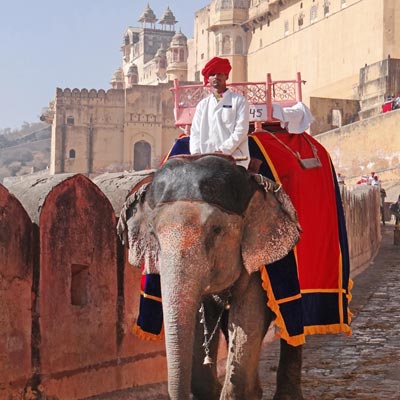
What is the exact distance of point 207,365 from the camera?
4.28m

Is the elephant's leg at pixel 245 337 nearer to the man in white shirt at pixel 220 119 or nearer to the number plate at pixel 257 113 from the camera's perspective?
the man in white shirt at pixel 220 119

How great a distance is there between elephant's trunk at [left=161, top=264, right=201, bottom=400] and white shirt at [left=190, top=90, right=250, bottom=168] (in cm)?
73

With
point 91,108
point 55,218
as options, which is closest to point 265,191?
point 55,218

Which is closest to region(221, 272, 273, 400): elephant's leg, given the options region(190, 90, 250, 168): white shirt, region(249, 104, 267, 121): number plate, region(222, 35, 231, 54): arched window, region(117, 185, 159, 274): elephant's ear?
region(117, 185, 159, 274): elephant's ear

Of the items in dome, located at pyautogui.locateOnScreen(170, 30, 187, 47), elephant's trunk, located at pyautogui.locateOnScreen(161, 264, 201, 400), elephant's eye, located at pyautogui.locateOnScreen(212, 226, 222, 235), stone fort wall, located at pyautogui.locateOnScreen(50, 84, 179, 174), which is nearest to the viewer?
elephant's trunk, located at pyautogui.locateOnScreen(161, 264, 201, 400)

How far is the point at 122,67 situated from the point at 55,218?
83434 mm

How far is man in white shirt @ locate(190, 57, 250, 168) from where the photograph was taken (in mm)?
4148

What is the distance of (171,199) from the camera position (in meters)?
3.76

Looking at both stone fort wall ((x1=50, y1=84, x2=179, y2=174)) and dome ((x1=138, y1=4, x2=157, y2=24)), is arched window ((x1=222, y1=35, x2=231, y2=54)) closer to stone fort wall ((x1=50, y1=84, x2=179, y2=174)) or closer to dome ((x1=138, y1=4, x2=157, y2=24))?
stone fort wall ((x1=50, y1=84, x2=179, y2=174))

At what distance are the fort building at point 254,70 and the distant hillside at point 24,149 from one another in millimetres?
45936

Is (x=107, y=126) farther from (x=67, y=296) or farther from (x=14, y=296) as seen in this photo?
(x=14, y=296)

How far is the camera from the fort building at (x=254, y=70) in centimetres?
3938

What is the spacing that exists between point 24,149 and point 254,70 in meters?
80.2

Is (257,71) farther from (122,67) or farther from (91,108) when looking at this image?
(122,67)
